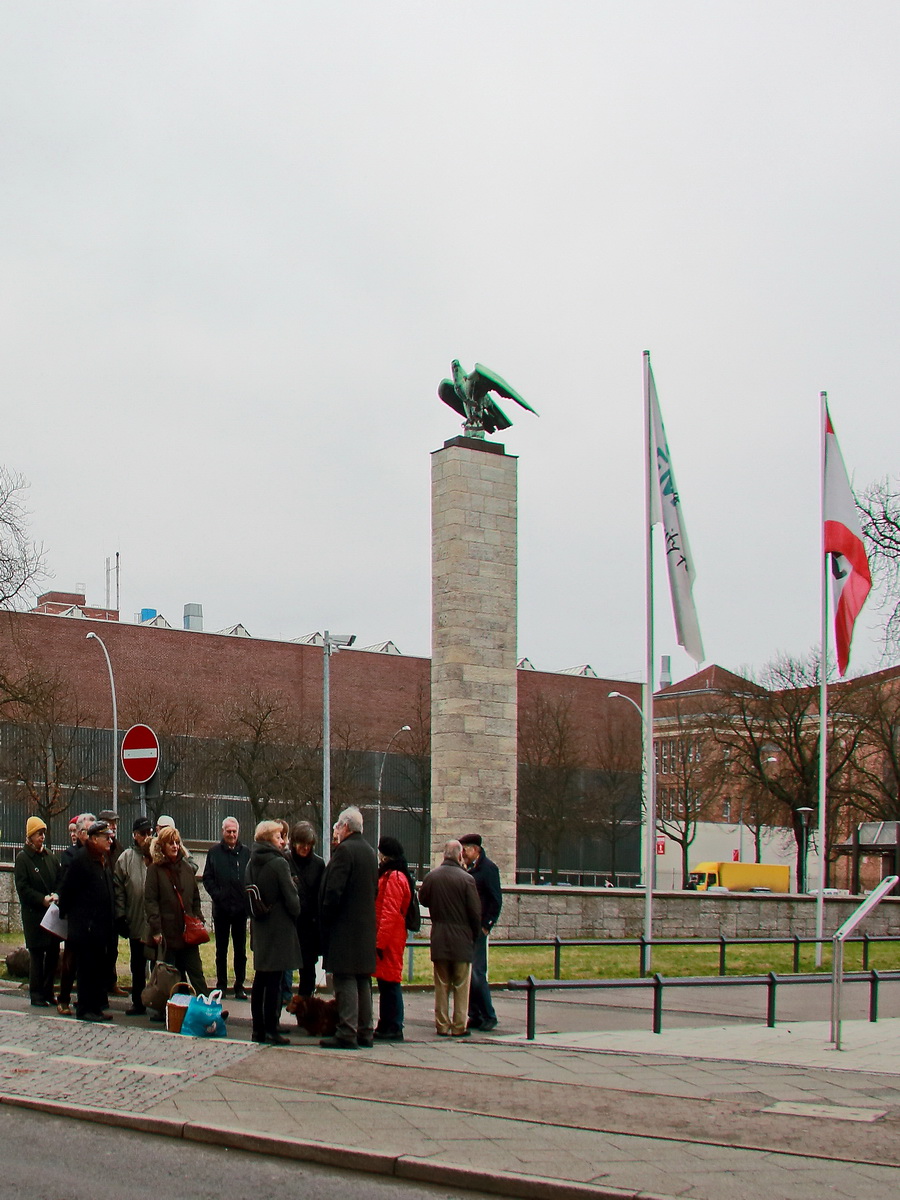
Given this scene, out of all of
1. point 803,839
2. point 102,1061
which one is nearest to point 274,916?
point 102,1061

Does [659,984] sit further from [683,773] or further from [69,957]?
[683,773]

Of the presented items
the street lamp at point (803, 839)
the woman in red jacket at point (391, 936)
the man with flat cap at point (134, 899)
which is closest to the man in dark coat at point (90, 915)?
the man with flat cap at point (134, 899)

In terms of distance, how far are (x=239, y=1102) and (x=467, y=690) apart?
20.1 m

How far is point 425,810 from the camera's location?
7119cm

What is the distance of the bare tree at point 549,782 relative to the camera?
7156 cm

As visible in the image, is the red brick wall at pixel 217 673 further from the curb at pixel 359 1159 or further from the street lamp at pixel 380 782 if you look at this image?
the curb at pixel 359 1159

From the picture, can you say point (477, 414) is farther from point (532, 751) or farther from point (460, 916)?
point (532, 751)

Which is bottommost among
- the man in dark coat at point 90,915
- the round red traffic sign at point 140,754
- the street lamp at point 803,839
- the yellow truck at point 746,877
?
the yellow truck at point 746,877

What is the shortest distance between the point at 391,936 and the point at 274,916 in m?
1.13

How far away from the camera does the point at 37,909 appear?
14102 millimetres

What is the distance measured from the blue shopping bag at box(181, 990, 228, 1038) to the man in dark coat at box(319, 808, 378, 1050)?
910mm

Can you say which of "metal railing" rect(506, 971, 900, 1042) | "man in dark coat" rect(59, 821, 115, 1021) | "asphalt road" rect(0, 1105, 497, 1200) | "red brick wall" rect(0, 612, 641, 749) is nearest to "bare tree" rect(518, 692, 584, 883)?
"red brick wall" rect(0, 612, 641, 749)

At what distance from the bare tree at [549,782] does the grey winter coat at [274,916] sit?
57668 millimetres

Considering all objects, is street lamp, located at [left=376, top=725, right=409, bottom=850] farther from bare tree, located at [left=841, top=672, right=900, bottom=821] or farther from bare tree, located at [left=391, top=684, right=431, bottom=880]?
bare tree, located at [left=841, top=672, right=900, bottom=821]
